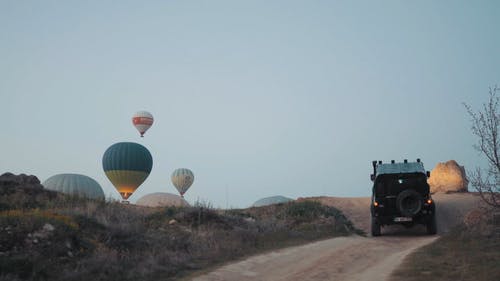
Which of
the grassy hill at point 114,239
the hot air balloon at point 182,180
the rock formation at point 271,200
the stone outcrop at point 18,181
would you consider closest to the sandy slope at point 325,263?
the grassy hill at point 114,239

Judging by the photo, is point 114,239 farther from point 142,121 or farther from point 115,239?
point 142,121

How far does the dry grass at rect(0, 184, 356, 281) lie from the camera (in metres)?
9.83

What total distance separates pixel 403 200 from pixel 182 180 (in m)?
49.1

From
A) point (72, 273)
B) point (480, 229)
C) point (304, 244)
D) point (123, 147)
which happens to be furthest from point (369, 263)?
point (123, 147)

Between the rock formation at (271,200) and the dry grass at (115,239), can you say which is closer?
the dry grass at (115,239)

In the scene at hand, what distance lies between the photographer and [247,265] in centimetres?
1177

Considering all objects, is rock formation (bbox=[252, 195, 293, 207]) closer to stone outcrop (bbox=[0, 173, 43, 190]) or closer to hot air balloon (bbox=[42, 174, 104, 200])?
hot air balloon (bbox=[42, 174, 104, 200])

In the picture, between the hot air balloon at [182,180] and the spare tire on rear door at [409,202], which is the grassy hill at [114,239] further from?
the hot air balloon at [182,180]

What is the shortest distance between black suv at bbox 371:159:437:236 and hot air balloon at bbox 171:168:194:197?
157ft

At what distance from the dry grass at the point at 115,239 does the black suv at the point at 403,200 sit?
258cm

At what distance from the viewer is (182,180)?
215 feet

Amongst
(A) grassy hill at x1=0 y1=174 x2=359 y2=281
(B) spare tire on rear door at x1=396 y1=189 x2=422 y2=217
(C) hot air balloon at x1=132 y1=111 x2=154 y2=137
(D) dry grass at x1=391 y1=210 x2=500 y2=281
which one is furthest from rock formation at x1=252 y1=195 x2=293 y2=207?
(D) dry grass at x1=391 y1=210 x2=500 y2=281

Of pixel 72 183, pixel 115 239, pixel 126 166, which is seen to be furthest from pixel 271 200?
pixel 115 239

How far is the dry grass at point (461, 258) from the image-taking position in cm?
959
